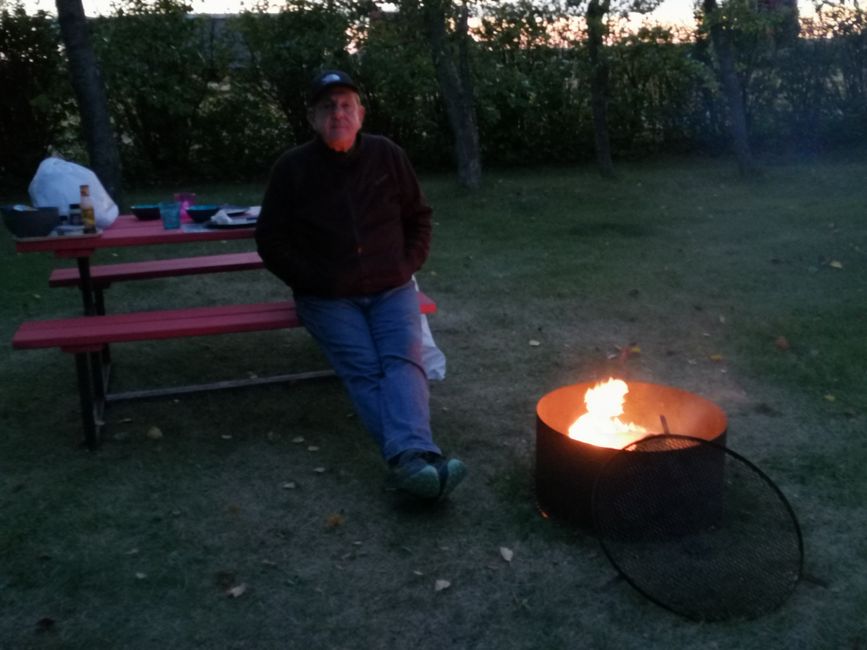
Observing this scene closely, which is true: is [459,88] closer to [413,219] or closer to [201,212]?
[201,212]

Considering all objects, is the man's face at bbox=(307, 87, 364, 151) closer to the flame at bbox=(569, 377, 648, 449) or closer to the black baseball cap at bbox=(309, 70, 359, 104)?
the black baseball cap at bbox=(309, 70, 359, 104)

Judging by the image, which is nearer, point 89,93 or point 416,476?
point 416,476

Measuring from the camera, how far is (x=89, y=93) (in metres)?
10.7

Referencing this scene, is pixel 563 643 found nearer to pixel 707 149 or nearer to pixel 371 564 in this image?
pixel 371 564

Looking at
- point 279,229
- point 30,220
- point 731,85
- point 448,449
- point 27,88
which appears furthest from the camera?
point 27,88

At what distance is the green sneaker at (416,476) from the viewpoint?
374 cm

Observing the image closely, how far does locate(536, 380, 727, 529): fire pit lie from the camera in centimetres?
361

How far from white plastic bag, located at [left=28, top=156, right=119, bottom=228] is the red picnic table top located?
0.11m

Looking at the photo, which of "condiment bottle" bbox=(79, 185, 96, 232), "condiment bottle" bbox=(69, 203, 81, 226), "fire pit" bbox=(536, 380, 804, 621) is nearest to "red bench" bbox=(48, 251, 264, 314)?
"condiment bottle" bbox=(69, 203, 81, 226)

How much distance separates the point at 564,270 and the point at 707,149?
8.91 meters

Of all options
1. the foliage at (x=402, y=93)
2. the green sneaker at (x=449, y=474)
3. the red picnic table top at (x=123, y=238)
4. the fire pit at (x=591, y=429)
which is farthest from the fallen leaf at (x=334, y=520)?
the foliage at (x=402, y=93)

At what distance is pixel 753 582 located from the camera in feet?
10.8

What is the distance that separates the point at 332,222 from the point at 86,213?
1.54m

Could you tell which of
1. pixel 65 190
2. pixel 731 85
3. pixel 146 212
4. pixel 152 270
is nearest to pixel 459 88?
pixel 731 85
